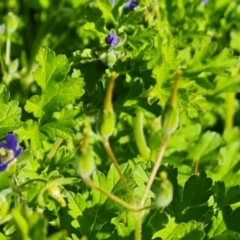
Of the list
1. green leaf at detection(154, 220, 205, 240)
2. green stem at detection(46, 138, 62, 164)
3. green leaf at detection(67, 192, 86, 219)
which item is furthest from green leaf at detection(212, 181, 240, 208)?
green stem at detection(46, 138, 62, 164)

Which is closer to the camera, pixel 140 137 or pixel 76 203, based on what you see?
pixel 76 203

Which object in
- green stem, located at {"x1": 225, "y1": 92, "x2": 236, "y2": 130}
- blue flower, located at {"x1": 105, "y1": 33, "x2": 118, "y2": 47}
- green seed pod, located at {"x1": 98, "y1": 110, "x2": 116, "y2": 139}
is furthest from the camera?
green stem, located at {"x1": 225, "y1": 92, "x2": 236, "y2": 130}

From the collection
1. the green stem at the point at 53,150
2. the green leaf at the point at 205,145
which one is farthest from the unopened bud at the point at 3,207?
the green leaf at the point at 205,145

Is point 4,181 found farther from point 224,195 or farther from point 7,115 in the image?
point 224,195

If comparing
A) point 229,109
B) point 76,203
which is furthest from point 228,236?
point 229,109

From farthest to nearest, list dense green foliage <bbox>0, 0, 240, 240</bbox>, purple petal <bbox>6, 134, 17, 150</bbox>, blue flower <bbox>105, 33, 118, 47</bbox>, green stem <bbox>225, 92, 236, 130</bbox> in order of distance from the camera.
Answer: green stem <bbox>225, 92, 236, 130</bbox> → blue flower <bbox>105, 33, 118, 47</bbox> → purple petal <bbox>6, 134, 17, 150</bbox> → dense green foliage <bbox>0, 0, 240, 240</bbox>

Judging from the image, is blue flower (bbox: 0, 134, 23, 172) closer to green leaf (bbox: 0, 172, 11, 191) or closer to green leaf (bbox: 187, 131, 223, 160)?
green leaf (bbox: 0, 172, 11, 191)

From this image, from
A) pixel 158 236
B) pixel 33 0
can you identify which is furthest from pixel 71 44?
pixel 158 236
